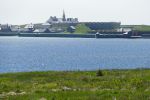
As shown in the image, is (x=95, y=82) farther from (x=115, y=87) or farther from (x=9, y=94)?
(x=9, y=94)

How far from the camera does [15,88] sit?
103 ft

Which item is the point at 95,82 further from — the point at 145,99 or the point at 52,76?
the point at 145,99

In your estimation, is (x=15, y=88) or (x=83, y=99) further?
(x=15, y=88)

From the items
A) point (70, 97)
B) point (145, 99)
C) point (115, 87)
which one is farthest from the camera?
point (115, 87)

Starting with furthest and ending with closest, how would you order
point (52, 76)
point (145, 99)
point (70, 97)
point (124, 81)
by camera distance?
1. point (52, 76)
2. point (124, 81)
3. point (70, 97)
4. point (145, 99)

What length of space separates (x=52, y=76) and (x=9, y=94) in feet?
41.1

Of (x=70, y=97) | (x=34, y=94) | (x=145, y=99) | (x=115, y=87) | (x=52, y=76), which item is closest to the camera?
(x=145, y=99)

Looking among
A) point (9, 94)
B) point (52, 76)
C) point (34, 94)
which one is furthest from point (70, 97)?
point (52, 76)

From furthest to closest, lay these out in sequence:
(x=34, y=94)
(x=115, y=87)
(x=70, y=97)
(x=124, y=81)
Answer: (x=124, y=81) < (x=115, y=87) < (x=34, y=94) < (x=70, y=97)

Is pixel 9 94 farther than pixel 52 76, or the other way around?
pixel 52 76

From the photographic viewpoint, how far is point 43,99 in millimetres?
24703

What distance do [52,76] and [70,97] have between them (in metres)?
15.7

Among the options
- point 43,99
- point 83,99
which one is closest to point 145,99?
point 83,99

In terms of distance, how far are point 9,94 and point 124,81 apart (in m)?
9.04
